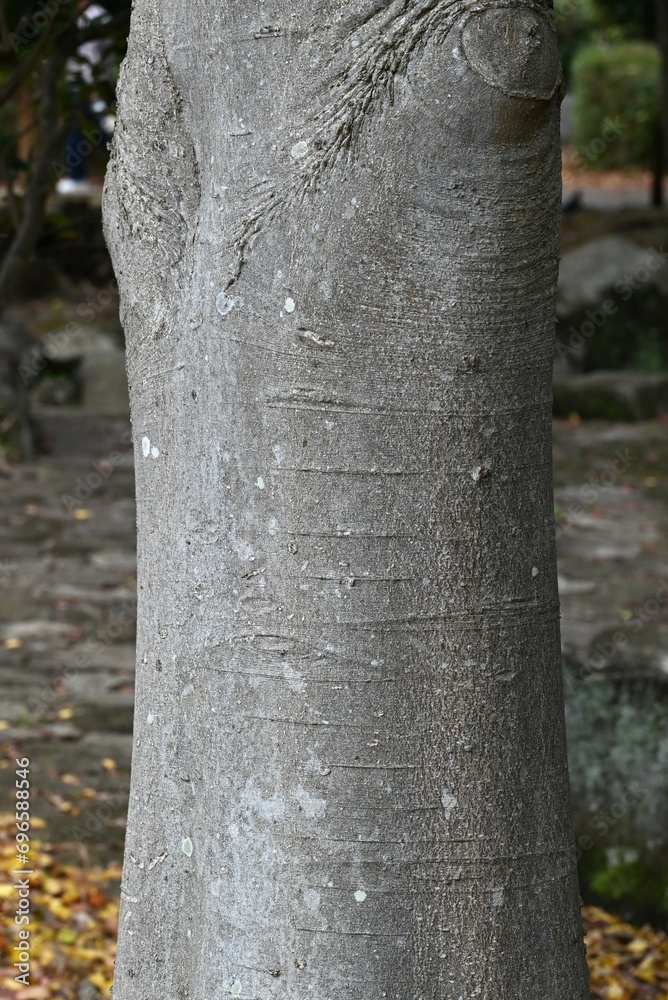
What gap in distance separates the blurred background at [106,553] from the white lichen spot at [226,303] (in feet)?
4.48

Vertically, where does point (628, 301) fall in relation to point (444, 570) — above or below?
above

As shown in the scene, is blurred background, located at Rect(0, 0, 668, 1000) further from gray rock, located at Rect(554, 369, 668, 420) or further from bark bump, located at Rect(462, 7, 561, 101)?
bark bump, located at Rect(462, 7, 561, 101)

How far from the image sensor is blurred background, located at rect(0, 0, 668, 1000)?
3.88 m

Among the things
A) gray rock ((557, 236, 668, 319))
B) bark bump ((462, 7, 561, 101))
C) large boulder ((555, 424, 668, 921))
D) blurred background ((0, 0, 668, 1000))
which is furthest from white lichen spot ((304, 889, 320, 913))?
gray rock ((557, 236, 668, 319))

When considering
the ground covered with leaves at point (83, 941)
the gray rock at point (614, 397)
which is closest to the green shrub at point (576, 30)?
the gray rock at point (614, 397)

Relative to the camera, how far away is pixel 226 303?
171 cm

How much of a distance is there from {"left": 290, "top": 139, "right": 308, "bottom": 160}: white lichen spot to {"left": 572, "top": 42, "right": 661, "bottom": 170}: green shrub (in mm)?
24099

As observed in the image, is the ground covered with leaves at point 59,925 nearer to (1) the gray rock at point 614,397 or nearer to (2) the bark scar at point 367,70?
(2) the bark scar at point 367,70

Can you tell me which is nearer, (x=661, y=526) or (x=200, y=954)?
(x=200, y=954)

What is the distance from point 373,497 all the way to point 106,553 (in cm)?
583

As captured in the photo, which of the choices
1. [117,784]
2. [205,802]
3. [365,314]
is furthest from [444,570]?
[117,784]

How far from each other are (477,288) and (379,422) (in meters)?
0.24

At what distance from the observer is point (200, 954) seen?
1788 mm

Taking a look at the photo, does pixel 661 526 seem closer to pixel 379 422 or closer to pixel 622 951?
pixel 622 951
